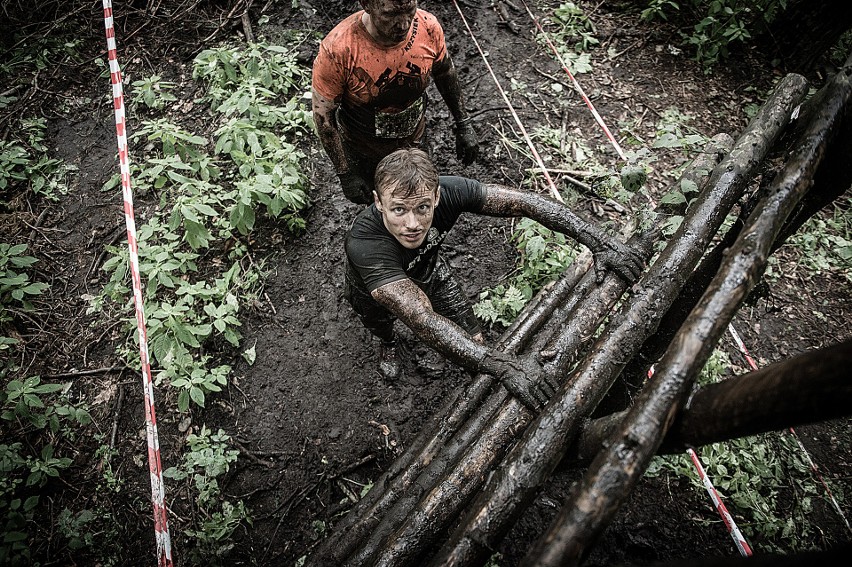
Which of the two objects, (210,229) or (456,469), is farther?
(210,229)

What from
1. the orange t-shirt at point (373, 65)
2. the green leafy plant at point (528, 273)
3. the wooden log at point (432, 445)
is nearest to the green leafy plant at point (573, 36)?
the green leafy plant at point (528, 273)

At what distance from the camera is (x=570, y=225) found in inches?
116

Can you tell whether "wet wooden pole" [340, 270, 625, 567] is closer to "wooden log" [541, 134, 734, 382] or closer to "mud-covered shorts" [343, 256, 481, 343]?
"wooden log" [541, 134, 734, 382]

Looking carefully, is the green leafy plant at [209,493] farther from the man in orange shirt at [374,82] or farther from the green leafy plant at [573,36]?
the green leafy plant at [573,36]

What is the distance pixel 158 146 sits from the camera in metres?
5.14

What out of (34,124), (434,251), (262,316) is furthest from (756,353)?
(34,124)

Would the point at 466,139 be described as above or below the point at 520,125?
above

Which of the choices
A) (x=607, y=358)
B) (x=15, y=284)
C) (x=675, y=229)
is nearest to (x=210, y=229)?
(x=15, y=284)

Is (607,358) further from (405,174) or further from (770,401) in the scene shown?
(405,174)

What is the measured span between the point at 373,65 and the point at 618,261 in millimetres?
2137

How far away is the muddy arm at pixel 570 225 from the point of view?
2.69m

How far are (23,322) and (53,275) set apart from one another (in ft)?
1.74

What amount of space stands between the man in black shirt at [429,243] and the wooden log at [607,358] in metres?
0.27

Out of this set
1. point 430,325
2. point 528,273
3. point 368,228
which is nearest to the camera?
point 430,325
